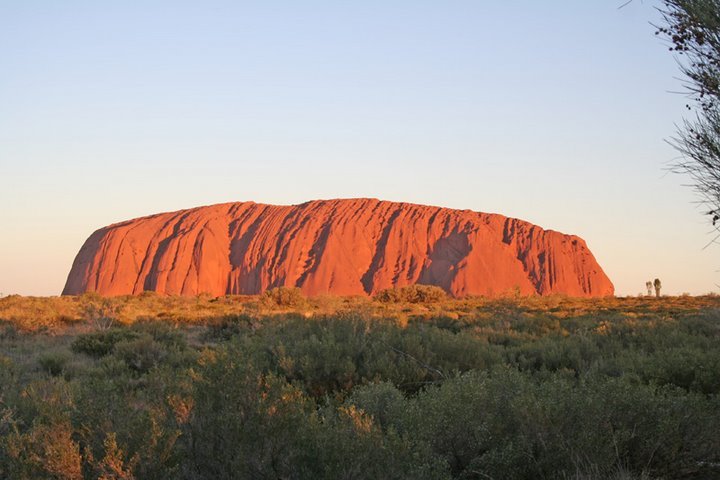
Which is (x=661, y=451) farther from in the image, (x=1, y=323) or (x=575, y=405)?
(x=1, y=323)

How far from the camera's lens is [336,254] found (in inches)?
2453

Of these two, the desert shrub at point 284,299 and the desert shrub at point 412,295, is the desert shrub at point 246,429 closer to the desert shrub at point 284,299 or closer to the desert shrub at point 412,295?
the desert shrub at point 284,299

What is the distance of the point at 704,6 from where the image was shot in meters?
6.02

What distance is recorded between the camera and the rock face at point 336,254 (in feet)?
199

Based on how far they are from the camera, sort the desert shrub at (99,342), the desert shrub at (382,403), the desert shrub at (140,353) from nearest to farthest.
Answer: the desert shrub at (382,403) < the desert shrub at (140,353) < the desert shrub at (99,342)

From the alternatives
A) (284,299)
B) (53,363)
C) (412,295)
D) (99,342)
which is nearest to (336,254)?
(412,295)

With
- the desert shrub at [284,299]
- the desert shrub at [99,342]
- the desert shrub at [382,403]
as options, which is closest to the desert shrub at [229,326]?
the desert shrub at [99,342]

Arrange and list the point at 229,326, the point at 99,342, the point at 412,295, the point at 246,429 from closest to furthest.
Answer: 1. the point at 246,429
2. the point at 99,342
3. the point at 229,326
4. the point at 412,295

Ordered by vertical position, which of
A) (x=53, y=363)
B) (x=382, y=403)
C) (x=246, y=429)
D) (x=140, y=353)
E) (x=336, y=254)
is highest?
(x=336, y=254)

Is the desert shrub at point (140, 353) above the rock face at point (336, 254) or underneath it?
underneath

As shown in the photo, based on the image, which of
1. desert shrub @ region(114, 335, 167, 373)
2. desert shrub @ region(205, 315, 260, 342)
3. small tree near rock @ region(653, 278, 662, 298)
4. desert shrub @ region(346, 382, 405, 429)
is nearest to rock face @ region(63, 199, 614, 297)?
small tree near rock @ region(653, 278, 662, 298)

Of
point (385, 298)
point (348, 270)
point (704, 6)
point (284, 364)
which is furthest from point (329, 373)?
point (348, 270)

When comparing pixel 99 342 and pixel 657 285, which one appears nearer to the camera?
pixel 99 342

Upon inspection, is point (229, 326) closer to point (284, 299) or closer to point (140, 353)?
point (140, 353)
